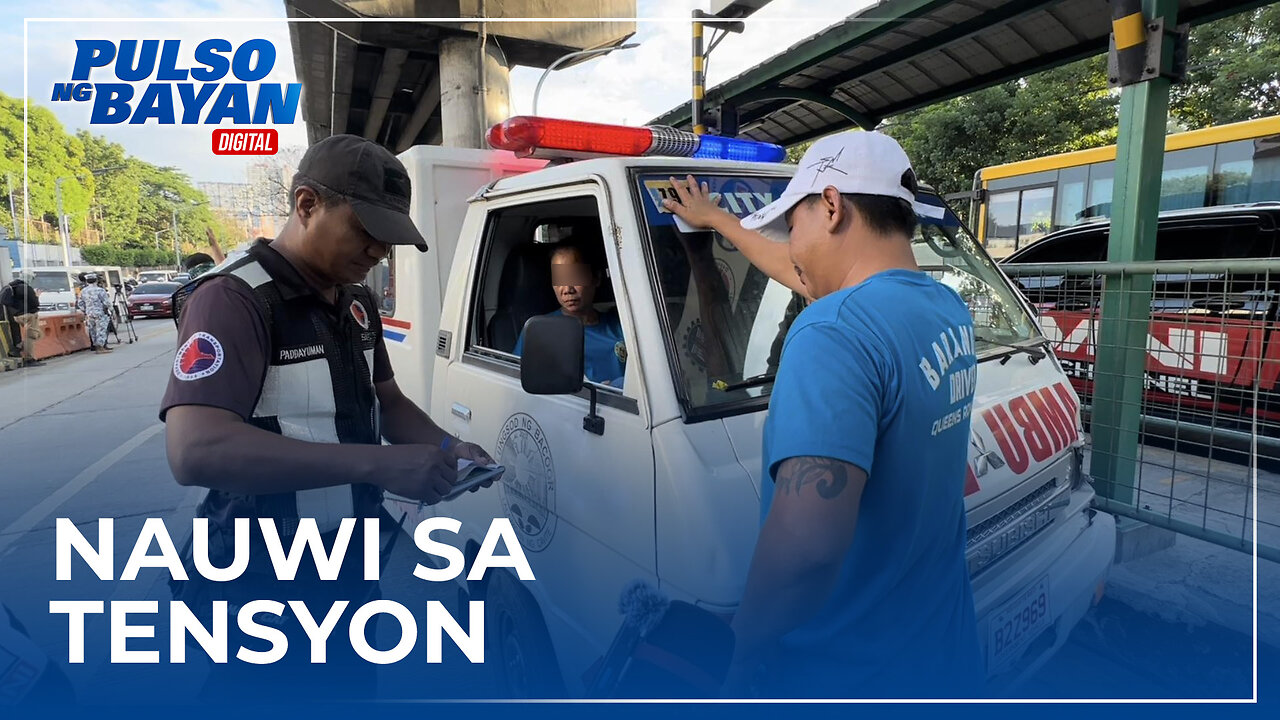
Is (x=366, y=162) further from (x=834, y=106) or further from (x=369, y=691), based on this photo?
(x=834, y=106)

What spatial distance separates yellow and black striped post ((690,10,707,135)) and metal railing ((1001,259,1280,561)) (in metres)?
3.43

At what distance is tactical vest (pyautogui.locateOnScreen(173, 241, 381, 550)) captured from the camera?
5.22ft

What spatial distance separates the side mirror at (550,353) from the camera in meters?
1.88

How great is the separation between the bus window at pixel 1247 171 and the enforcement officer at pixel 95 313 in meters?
20.3

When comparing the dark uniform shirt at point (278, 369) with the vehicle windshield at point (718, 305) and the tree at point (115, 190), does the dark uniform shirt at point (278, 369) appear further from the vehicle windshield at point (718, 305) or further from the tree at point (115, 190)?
the tree at point (115, 190)

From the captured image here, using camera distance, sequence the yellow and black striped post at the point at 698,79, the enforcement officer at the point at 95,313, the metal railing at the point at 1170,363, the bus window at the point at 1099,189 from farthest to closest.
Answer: the enforcement officer at the point at 95,313, the bus window at the point at 1099,189, the yellow and black striped post at the point at 698,79, the metal railing at the point at 1170,363

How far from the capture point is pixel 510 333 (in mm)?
3098

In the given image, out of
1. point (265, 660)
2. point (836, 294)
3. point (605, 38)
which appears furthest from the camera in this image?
point (605, 38)

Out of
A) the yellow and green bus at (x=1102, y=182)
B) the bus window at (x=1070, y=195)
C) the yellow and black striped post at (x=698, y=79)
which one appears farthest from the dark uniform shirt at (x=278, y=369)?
the bus window at (x=1070, y=195)

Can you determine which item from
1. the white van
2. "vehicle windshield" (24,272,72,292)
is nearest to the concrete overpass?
→ the white van

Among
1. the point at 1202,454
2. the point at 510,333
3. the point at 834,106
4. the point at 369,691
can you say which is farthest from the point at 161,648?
the point at 834,106

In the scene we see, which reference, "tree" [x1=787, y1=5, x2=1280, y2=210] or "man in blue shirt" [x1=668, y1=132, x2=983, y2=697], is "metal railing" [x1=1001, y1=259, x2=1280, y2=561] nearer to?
"man in blue shirt" [x1=668, y1=132, x2=983, y2=697]

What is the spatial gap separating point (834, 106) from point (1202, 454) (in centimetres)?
409

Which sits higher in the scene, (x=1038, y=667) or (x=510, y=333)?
(x=510, y=333)
